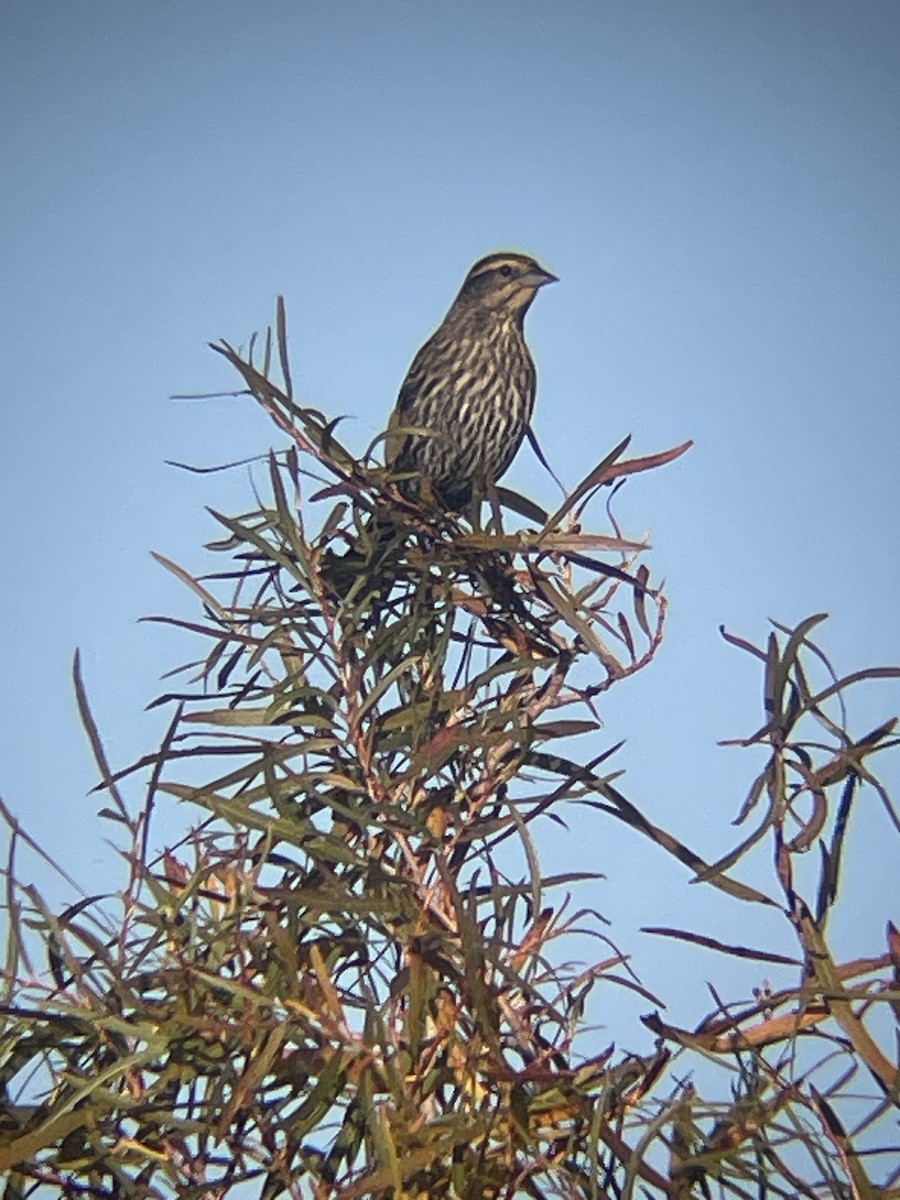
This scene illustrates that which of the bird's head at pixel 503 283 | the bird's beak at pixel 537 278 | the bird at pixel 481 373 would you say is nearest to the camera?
the bird at pixel 481 373

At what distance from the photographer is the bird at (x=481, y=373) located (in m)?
3.67

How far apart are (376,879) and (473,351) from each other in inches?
114

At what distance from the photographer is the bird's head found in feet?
13.3

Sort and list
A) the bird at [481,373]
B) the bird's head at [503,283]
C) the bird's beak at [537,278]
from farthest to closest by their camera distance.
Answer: the bird's beak at [537,278], the bird's head at [503,283], the bird at [481,373]

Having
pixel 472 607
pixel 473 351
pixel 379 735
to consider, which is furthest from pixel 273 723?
pixel 473 351

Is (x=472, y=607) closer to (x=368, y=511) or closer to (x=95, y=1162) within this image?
(x=368, y=511)

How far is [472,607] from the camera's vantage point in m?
1.37

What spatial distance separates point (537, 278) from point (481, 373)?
0.50m

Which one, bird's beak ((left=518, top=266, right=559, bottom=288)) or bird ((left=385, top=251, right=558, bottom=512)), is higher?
bird's beak ((left=518, top=266, right=559, bottom=288))

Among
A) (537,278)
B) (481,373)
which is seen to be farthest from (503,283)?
(481,373)

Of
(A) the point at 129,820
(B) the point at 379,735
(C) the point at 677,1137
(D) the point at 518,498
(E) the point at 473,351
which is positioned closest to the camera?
(C) the point at 677,1137

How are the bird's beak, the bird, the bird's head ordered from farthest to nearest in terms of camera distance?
the bird's beak → the bird's head → the bird

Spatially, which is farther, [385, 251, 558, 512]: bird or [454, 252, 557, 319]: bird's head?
[454, 252, 557, 319]: bird's head

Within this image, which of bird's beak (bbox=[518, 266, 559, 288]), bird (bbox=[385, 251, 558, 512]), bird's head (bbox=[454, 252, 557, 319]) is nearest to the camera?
bird (bbox=[385, 251, 558, 512])
